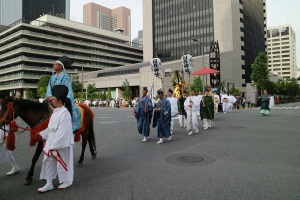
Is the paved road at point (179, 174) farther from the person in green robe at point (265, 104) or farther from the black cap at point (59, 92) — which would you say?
the person in green robe at point (265, 104)

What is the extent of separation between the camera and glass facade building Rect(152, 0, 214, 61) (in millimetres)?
73250

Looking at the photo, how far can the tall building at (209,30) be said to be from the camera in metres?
66.6

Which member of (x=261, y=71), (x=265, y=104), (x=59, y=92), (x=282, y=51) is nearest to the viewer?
(x=59, y=92)

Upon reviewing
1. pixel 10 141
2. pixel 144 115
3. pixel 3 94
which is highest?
pixel 3 94

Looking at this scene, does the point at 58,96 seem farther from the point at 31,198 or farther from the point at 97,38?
the point at 97,38

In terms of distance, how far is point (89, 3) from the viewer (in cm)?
18125

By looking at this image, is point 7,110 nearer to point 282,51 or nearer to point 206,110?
point 206,110

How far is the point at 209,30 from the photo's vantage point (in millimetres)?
72062

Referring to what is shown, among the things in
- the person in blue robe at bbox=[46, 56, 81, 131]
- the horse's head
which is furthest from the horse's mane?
the person in blue robe at bbox=[46, 56, 81, 131]

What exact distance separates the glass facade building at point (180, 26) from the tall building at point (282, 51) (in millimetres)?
99934

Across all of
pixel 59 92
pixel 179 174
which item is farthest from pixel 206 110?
pixel 59 92

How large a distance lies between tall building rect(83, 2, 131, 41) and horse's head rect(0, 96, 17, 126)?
625 feet

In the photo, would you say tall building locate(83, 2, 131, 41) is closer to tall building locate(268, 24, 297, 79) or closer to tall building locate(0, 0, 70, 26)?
tall building locate(0, 0, 70, 26)

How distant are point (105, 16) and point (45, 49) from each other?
13336 cm
